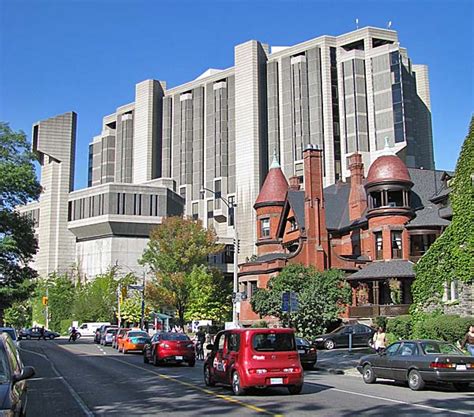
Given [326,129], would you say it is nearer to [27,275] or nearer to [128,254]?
[128,254]

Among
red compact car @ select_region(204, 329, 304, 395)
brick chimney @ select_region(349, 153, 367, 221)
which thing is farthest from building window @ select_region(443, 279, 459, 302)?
red compact car @ select_region(204, 329, 304, 395)

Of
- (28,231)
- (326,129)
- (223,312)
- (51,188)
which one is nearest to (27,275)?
(28,231)

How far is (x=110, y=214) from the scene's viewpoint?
104938mm

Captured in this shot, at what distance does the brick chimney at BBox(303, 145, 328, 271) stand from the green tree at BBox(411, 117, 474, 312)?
645 inches

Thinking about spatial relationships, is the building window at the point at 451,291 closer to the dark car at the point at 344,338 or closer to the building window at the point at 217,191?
the dark car at the point at 344,338

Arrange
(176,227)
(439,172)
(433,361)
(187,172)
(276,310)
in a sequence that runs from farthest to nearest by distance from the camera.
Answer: (187,172)
(176,227)
(439,172)
(276,310)
(433,361)

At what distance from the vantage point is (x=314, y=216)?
52281 mm

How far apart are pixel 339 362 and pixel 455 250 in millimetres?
9795

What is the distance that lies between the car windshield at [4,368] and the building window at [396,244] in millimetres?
41775

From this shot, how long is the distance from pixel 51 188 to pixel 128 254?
30282mm

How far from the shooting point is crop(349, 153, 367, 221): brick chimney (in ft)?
176

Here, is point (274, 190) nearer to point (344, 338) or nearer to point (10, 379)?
point (344, 338)

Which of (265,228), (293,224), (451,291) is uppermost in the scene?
(265,228)

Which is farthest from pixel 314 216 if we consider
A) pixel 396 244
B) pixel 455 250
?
pixel 455 250
